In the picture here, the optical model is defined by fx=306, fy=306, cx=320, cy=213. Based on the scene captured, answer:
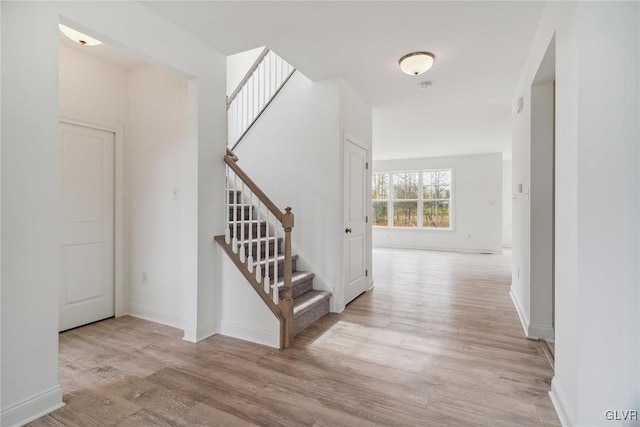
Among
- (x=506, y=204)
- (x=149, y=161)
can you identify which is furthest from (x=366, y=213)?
(x=506, y=204)

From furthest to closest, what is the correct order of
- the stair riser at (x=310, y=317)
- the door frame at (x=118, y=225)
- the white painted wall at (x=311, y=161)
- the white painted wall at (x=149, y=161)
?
the white painted wall at (x=311, y=161) < the door frame at (x=118, y=225) < the white painted wall at (x=149, y=161) < the stair riser at (x=310, y=317)

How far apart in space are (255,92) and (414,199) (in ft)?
20.4

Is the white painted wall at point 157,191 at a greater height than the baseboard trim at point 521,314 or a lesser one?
greater

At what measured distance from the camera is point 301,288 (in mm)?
3262

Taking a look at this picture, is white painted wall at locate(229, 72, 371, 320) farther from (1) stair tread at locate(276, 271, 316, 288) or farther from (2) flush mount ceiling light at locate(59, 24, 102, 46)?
(2) flush mount ceiling light at locate(59, 24, 102, 46)

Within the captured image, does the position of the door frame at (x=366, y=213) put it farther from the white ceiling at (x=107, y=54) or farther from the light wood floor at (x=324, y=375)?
the white ceiling at (x=107, y=54)

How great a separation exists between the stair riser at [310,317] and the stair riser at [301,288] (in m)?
0.24

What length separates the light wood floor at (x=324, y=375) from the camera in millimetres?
1708

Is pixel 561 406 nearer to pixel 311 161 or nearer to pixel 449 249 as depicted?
pixel 311 161

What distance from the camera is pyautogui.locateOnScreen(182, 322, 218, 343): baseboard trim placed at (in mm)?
2631

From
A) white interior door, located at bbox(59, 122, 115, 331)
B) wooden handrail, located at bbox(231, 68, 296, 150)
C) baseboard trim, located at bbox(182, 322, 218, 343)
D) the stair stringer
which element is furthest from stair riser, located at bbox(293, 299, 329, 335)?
wooden handrail, located at bbox(231, 68, 296, 150)

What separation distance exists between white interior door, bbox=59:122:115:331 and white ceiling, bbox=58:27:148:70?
72cm

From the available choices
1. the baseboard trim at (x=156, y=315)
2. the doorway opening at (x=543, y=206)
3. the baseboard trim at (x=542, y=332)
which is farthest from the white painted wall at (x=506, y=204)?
the baseboard trim at (x=156, y=315)

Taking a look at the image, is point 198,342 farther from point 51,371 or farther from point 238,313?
point 51,371
